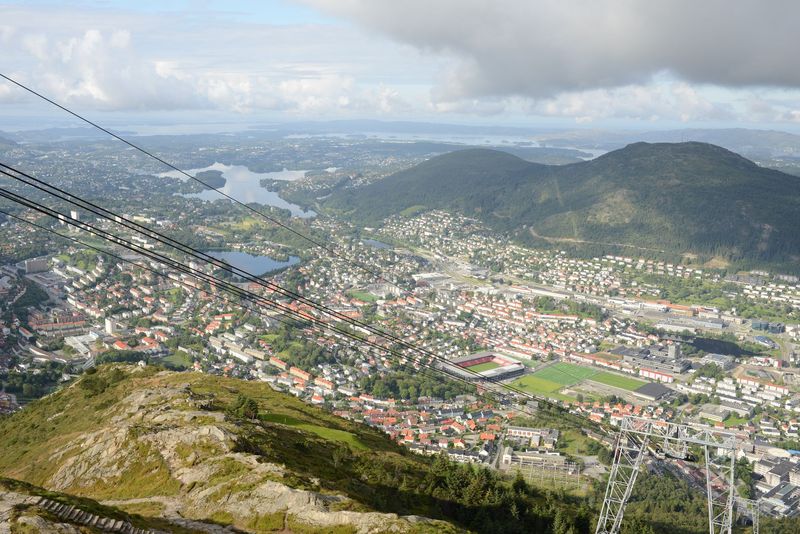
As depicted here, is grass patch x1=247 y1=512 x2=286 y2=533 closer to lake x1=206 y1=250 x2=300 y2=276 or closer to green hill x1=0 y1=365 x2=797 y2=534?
green hill x1=0 y1=365 x2=797 y2=534

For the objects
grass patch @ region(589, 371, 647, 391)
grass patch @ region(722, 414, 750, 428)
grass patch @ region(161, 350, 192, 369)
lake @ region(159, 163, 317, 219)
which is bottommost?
grass patch @ region(161, 350, 192, 369)

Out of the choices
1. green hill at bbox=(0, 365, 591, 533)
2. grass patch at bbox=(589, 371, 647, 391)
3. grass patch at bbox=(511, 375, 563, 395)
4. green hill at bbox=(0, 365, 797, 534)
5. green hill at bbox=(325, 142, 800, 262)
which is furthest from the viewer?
green hill at bbox=(325, 142, 800, 262)

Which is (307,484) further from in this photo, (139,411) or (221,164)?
(221,164)

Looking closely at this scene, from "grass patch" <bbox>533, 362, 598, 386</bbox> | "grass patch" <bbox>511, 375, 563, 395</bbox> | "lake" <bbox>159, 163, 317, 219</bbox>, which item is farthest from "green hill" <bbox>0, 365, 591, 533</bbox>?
"lake" <bbox>159, 163, 317, 219</bbox>

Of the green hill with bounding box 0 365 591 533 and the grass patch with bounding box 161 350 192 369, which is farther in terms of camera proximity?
the grass patch with bounding box 161 350 192 369

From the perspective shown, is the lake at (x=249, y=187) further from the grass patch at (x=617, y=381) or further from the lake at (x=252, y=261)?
the grass patch at (x=617, y=381)

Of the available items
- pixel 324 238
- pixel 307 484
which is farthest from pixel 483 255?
pixel 307 484

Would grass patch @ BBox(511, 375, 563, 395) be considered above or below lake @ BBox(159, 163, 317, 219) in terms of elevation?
below

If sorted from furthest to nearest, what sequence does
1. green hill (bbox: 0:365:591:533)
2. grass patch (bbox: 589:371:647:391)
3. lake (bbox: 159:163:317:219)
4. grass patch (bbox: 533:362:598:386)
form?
1. lake (bbox: 159:163:317:219)
2. grass patch (bbox: 533:362:598:386)
3. grass patch (bbox: 589:371:647:391)
4. green hill (bbox: 0:365:591:533)

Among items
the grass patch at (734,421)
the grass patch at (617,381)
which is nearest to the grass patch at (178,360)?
the grass patch at (617,381)
